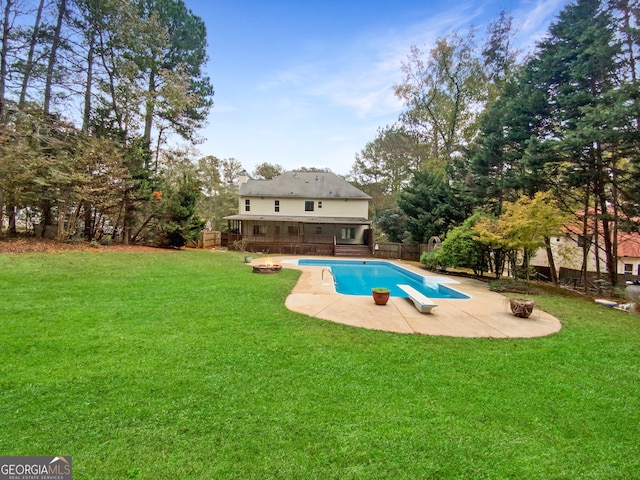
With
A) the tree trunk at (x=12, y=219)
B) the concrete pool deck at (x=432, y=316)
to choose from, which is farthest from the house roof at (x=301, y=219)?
the concrete pool deck at (x=432, y=316)

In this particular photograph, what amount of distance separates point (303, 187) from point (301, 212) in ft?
7.95

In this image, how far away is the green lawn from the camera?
2.27 metres

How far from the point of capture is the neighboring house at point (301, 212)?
2312 centimetres

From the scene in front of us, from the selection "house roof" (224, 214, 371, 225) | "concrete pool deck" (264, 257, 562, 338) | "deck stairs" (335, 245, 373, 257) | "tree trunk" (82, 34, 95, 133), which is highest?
"tree trunk" (82, 34, 95, 133)

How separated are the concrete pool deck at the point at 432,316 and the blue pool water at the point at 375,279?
5.01ft

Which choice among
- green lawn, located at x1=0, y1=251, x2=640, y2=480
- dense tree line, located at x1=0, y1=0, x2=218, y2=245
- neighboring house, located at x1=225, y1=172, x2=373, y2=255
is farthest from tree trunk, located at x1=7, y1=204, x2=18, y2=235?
green lawn, located at x1=0, y1=251, x2=640, y2=480

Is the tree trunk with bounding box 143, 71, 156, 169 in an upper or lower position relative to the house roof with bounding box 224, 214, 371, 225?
upper

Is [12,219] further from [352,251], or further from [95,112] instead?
[352,251]

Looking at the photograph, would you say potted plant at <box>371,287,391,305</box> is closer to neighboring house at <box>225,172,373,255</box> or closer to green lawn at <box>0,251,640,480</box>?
green lawn at <box>0,251,640,480</box>

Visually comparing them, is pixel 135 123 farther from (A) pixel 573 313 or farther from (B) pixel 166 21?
(A) pixel 573 313

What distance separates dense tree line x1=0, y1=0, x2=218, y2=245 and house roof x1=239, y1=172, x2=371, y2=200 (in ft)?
21.7

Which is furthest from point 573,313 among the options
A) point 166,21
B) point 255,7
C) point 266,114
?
point 166,21

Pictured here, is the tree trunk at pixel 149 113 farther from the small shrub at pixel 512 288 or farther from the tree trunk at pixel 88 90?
the small shrub at pixel 512 288

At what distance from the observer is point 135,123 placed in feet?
62.8
